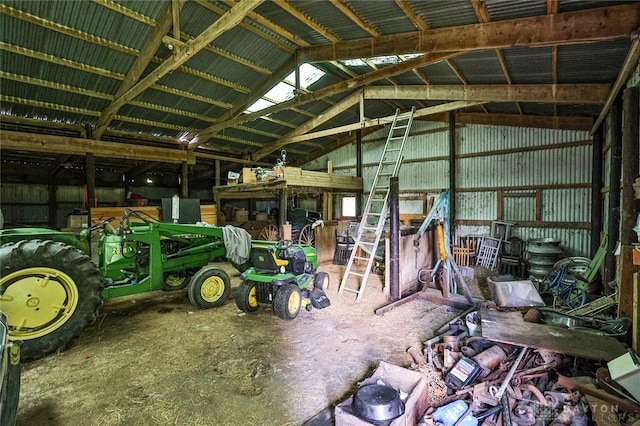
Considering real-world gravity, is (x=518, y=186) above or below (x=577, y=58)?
below

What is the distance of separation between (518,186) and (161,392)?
918cm

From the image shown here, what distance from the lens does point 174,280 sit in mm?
5609

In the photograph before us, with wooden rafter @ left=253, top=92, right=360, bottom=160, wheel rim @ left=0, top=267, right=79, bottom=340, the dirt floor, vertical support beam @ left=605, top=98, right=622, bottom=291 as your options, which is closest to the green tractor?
wheel rim @ left=0, top=267, right=79, bottom=340

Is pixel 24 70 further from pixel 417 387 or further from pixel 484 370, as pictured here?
pixel 484 370

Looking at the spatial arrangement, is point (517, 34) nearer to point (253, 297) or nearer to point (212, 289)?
point (253, 297)

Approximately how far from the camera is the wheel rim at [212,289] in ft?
15.7

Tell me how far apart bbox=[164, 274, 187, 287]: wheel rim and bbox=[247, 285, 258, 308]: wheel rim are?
2.02 m

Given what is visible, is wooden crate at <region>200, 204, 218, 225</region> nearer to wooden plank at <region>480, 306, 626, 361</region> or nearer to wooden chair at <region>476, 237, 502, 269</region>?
wooden chair at <region>476, 237, 502, 269</region>

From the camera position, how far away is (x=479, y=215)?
8.77 m

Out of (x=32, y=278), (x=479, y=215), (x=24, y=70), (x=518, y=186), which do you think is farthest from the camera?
(x=479, y=215)

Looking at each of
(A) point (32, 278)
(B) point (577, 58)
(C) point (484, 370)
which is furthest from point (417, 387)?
(B) point (577, 58)

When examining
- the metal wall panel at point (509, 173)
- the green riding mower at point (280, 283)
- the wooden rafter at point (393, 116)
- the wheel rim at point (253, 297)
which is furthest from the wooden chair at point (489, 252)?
the wheel rim at point (253, 297)

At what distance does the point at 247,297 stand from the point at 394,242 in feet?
8.58

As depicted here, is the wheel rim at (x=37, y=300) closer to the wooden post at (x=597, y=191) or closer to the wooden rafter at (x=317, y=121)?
the wooden rafter at (x=317, y=121)
